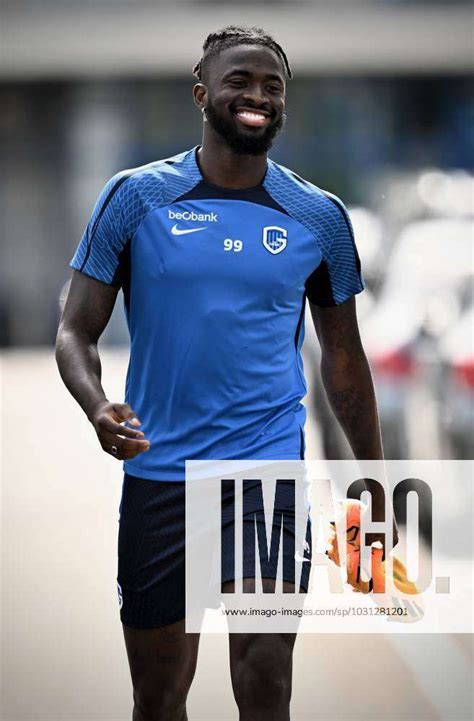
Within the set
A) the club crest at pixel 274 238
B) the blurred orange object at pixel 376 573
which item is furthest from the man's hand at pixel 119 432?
the blurred orange object at pixel 376 573

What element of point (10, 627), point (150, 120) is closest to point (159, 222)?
point (10, 627)

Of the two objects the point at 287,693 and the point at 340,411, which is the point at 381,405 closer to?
the point at 340,411

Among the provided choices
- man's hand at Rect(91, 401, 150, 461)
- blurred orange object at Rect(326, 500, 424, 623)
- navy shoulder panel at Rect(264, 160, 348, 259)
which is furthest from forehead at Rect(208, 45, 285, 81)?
blurred orange object at Rect(326, 500, 424, 623)

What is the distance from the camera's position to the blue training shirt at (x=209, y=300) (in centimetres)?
426

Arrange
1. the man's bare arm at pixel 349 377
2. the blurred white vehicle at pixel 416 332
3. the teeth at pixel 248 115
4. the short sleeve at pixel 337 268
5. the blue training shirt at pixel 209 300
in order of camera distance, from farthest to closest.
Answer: the blurred white vehicle at pixel 416 332 → the man's bare arm at pixel 349 377 → the short sleeve at pixel 337 268 → the teeth at pixel 248 115 → the blue training shirt at pixel 209 300

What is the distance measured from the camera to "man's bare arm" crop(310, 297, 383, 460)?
4.59 meters

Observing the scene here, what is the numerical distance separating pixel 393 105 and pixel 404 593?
36075 mm

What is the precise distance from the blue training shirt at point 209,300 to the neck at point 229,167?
29mm

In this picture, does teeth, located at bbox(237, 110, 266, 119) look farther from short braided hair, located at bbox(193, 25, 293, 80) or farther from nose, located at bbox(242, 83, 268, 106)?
short braided hair, located at bbox(193, 25, 293, 80)

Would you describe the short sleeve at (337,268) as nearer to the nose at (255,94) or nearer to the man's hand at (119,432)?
the nose at (255,94)

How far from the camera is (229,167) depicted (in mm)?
4453

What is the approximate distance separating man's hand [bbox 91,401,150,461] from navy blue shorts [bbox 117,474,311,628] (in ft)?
1.24

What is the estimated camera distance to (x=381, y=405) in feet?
35.1

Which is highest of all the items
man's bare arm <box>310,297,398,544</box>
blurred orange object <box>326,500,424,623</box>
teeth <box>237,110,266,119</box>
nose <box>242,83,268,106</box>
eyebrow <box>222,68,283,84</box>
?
eyebrow <box>222,68,283,84</box>
